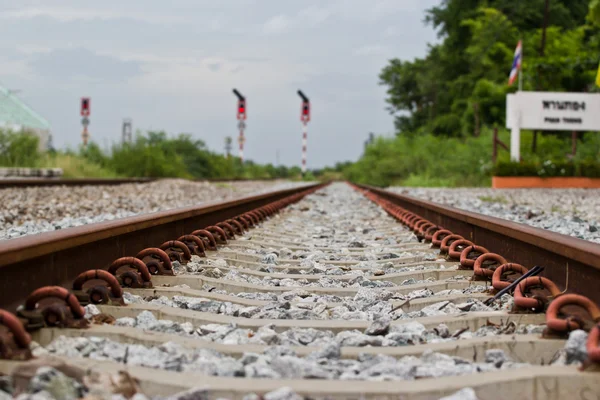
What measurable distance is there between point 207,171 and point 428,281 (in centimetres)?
3506

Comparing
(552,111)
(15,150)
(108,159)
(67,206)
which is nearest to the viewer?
(67,206)

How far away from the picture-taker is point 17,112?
39.5 metres

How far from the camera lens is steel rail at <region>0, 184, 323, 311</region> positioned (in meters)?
2.27

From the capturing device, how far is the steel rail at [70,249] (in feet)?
7.45

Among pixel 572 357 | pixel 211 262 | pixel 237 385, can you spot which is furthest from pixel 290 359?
pixel 211 262

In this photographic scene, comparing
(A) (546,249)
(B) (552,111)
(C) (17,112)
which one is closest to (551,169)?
(B) (552,111)

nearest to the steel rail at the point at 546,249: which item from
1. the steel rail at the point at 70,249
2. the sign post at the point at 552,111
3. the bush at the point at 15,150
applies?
the steel rail at the point at 70,249

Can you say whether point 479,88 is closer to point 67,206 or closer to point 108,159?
point 108,159

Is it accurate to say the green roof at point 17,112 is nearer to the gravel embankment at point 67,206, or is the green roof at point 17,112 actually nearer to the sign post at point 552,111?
the sign post at point 552,111

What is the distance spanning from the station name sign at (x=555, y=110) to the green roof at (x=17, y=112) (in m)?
26.7

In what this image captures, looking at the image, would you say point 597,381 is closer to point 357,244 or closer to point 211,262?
point 211,262

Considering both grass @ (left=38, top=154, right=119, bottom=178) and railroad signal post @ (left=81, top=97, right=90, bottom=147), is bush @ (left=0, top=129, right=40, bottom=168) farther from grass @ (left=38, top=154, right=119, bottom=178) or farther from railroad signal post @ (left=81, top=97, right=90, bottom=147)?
railroad signal post @ (left=81, top=97, right=90, bottom=147)

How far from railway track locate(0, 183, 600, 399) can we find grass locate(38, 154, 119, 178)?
18012 mm

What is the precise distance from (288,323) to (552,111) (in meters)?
22.9
